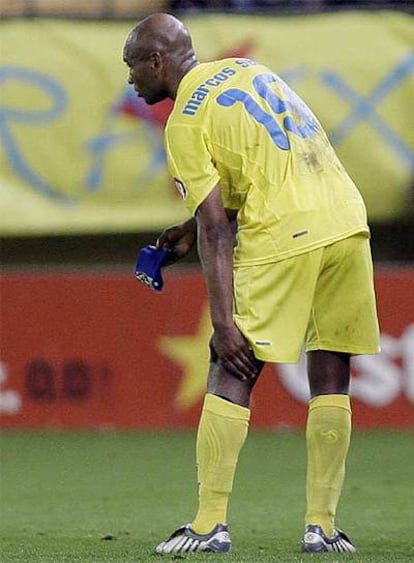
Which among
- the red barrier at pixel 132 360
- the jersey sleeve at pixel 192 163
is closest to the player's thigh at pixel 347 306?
the jersey sleeve at pixel 192 163

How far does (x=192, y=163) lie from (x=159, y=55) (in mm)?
422

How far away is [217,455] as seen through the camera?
561cm

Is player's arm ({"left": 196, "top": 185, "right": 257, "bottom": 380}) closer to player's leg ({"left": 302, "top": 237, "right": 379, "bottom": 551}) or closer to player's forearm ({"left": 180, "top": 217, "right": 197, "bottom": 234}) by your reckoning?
player's leg ({"left": 302, "top": 237, "right": 379, "bottom": 551})

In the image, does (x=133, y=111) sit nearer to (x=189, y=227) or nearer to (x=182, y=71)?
(x=189, y=227)

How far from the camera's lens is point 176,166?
559 cm

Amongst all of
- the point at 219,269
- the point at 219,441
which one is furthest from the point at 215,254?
the point at 219,441

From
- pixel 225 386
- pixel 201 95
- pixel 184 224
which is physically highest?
pixel 201 95

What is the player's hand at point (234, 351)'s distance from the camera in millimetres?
5531

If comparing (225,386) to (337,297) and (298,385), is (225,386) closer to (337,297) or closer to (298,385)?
(337,297)

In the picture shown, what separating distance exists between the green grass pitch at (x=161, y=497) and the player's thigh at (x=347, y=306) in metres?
0.74

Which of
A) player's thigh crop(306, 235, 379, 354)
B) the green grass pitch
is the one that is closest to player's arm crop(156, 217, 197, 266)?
player's thigh crop(306, 235, 379, 354)

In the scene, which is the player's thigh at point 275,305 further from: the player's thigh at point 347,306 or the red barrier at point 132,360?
the red barrier at point 132,360

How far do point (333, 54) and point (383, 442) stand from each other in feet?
10.4

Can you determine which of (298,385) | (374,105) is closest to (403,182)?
(374,105)
